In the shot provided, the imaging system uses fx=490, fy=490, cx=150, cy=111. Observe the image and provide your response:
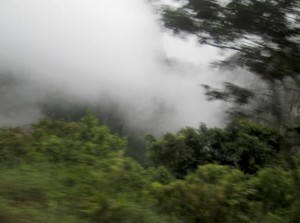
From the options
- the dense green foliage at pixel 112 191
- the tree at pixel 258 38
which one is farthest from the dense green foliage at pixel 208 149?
the tree at pixel 258 38

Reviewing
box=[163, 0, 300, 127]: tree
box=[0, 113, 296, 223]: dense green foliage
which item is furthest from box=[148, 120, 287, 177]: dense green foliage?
box=[163, 0, 300, 127]: tree

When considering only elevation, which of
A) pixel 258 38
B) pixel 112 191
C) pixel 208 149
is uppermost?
pixel 258 38

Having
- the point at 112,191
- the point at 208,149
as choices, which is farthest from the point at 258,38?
the point at 208,149

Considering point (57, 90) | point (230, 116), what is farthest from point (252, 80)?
point (57, 90)

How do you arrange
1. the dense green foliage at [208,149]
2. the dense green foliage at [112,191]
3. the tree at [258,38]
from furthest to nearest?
the dense green foliage at [208,149] → the dense green foliage at [112,191] → the tree at [258,38]

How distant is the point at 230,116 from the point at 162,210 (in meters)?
1.53

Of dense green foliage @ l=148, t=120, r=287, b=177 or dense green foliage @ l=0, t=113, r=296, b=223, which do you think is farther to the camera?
dense green foliage @ l=148, t=120, r=287, b=177

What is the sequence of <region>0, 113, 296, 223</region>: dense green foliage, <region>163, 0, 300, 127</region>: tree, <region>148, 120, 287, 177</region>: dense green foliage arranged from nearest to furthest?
<region>163, 0, 300, 127</region>: tree < <region>0, 113, 296, 223</region>: dense green foliage < <region>148, 120, 287, 177</region>: dense green foliage

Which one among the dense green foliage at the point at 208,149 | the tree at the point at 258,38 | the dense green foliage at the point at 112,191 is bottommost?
the dense green foliage at the point at 208,149

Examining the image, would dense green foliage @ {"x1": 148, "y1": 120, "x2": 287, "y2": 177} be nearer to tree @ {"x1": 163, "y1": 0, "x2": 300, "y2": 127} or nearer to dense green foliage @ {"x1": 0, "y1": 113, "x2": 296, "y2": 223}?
dense green foliage @ {"x1": 0, "y1": 113, "x2": 296, "y2": 223}

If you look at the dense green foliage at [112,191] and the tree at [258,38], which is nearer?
the tree at [258,38]

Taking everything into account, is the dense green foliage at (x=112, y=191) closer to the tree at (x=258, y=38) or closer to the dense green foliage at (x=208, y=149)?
the tree at (x=258, y=38)

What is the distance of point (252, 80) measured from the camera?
597cm

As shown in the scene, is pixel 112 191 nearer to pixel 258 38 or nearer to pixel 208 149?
pixel 258 38
